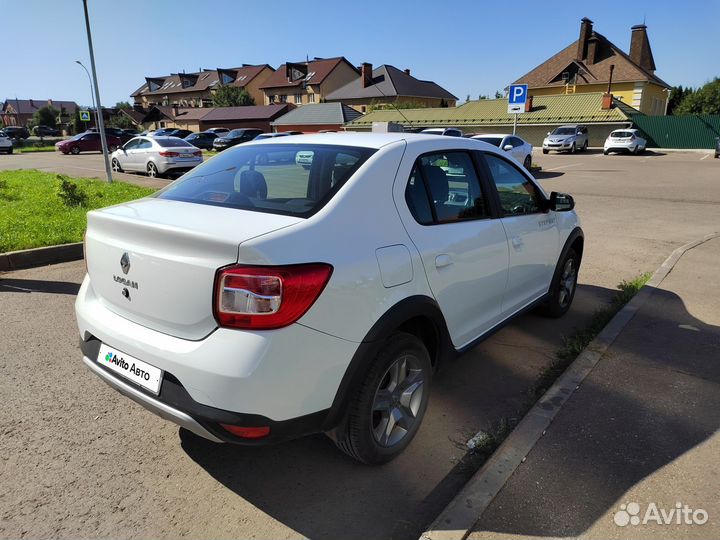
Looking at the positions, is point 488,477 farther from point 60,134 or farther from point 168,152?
point 60,134

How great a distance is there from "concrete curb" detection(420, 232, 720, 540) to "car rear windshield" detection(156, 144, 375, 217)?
1.50 m

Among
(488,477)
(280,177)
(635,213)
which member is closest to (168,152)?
(635,213)

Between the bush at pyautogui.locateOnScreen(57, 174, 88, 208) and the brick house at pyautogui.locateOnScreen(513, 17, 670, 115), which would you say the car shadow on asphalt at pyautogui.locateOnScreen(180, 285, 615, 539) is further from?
the brick house at pyautogui.locateOnScreen(513, 17, 670, 115)

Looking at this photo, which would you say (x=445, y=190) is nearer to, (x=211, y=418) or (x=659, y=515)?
(x=211, y=418)

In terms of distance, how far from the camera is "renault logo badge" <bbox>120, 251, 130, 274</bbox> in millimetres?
2467

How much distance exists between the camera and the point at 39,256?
6.57m

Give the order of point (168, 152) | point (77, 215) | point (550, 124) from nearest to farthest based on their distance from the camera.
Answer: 1. point (77, 215)
2. point (168, 152)
3. point (550, 124)

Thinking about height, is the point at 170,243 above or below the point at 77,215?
above

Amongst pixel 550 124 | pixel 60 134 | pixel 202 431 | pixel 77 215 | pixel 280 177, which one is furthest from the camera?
pixel 60 134

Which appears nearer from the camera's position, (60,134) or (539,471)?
(539,471)

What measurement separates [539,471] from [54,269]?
20.1 feet

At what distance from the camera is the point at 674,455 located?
2.73 metres

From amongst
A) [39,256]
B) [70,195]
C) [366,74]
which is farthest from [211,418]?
[366,74]

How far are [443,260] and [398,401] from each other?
0.81 m
